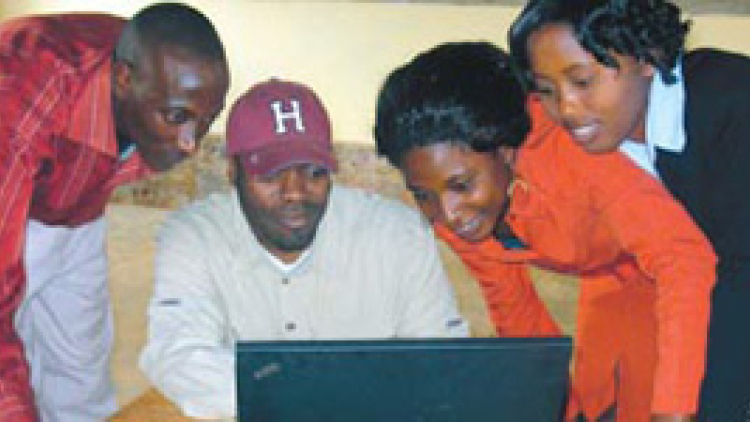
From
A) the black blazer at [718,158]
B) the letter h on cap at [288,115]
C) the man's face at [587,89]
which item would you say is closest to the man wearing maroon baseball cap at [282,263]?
the letter h on cap at [288,115]

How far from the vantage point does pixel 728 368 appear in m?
1.57

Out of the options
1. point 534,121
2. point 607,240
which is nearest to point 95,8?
point 534,121

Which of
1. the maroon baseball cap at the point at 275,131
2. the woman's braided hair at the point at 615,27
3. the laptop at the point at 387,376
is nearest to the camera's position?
the laptop at the point at 387,376

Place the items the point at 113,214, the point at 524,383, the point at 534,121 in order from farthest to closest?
the point at 113,214 < the point at 534,121 < the point at 524,383

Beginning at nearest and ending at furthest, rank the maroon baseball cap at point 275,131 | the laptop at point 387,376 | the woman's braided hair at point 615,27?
the laptop at point 387,376 → the woman's braided hair at point 615,27 → the maroon baseball cap at point 275,131

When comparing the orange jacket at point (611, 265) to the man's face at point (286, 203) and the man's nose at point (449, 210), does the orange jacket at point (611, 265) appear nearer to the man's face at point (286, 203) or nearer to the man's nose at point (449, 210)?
the man's nose at point (449, 210)

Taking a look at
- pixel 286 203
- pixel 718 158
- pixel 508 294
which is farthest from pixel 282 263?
pixel 718 158

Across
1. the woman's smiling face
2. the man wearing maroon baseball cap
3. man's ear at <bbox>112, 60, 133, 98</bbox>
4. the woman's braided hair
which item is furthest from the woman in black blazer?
man's ear at <bbox>112, 60, 133, 98</bbox>

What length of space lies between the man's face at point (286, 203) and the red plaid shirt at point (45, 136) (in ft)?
0.52

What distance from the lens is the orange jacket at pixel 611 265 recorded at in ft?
4.91

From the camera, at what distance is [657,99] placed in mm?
1470

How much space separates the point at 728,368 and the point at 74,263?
925 millimetres

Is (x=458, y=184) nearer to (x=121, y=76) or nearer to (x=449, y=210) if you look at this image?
(x=449, y=210)

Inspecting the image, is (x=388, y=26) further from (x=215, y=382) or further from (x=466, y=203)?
(x=215, y=382)
